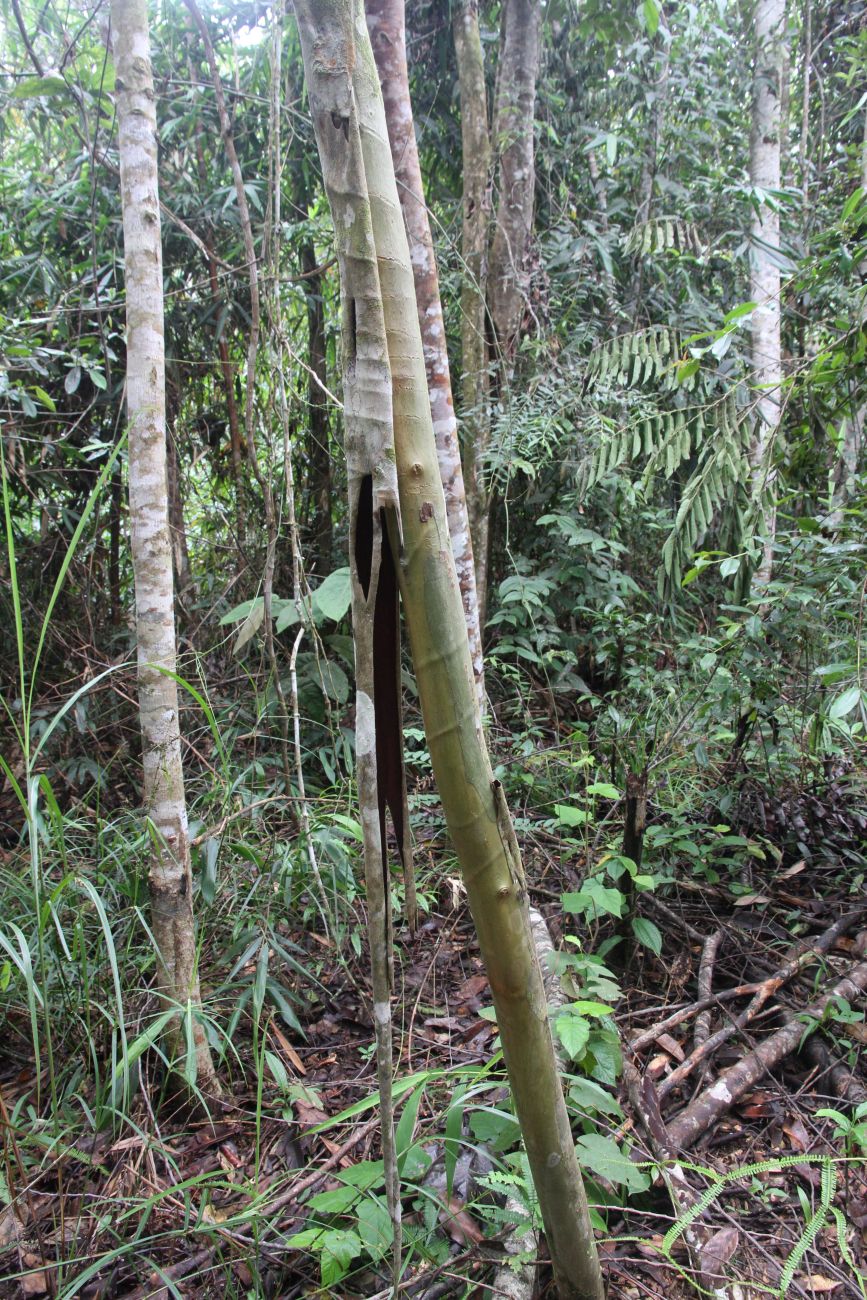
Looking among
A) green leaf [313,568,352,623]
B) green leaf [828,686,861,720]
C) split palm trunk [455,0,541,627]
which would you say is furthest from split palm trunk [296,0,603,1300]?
split palm trunk [455,0,541,627]

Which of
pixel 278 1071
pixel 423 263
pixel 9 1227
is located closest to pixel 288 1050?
pixel 278 1071

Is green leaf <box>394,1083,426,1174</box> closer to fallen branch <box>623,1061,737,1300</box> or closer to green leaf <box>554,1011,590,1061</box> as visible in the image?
green leaf <box>554,1011,590,1061</box>

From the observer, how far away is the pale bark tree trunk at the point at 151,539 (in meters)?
1.86

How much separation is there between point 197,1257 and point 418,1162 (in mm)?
444

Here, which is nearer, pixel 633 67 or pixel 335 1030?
pixel 335 1030

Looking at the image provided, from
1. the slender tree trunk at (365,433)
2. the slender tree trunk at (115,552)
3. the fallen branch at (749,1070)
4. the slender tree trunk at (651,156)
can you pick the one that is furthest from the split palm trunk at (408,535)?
the slender tree trunk at (651,156)

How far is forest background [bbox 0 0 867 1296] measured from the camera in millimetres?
1501

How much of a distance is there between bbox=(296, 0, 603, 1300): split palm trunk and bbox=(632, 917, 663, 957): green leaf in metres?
1.16

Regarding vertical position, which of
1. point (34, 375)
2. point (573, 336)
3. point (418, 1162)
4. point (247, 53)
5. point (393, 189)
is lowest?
point (418, 1162)

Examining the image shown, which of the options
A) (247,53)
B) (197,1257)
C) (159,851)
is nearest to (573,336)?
(247,53)

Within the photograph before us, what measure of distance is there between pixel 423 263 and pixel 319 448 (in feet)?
6.63

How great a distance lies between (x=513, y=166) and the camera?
14.2 feet

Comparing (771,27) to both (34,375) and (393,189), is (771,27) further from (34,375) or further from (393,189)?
(393,189)

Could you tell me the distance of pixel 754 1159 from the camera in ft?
5.65
